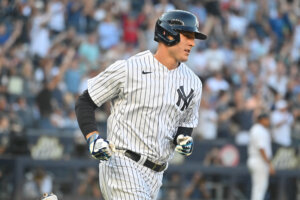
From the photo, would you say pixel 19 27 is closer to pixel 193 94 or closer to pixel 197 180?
pixel 197 180

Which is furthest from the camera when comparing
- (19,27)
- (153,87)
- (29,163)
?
(19,27)

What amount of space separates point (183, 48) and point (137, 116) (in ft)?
1.93

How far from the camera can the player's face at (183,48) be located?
5.15 m

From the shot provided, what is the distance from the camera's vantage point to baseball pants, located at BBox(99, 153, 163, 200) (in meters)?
4.96

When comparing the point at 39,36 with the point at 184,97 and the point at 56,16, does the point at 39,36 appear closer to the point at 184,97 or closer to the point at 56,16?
the point at 56,16

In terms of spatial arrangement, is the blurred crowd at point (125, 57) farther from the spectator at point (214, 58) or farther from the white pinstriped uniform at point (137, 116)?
the white pinstriped uniform at point (137, 116)

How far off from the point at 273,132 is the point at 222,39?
333 centimetres

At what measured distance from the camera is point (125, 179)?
4.98 meters

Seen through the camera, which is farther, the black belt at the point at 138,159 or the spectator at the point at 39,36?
the spectator at the point at 39,36

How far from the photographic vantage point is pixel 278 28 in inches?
712

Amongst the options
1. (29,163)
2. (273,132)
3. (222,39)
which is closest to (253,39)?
(222,39)

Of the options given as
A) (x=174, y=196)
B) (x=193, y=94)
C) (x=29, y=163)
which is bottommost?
(x=174, y=196)

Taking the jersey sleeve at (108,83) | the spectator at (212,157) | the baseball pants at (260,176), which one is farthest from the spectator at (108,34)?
the jersey sleeve at (108,83)

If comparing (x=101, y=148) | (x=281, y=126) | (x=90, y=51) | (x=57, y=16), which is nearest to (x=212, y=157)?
(x=281, y=126)
